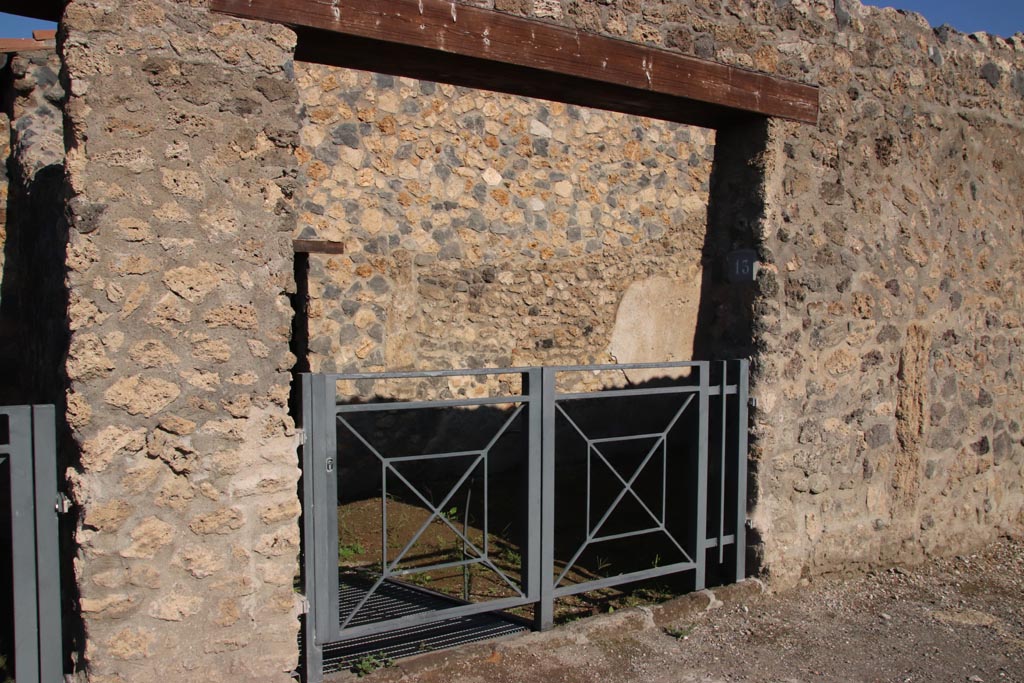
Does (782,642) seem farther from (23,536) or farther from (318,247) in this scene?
(318,247)

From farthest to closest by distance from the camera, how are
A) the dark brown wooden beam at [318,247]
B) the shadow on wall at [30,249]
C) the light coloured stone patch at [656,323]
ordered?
the light coloured stone patch at [656,323], the dark brown wooden beam at [318,247], the shadow on wall at [30,249]

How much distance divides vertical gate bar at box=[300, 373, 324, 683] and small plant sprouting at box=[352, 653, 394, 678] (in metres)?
0.17

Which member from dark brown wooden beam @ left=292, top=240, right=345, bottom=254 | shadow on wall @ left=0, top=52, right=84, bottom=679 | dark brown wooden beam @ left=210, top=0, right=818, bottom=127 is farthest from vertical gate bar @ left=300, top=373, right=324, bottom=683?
dark brown wooden beam @ left=292, top=240, right=345, bottom=254

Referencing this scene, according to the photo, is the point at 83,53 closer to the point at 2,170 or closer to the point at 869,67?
the point at 2,170

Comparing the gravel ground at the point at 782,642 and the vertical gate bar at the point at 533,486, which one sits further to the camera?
the vertical gate bar at the point at 533,486

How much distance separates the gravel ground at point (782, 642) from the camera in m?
3.58

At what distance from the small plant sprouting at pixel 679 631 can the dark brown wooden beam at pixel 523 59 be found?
8.59ft

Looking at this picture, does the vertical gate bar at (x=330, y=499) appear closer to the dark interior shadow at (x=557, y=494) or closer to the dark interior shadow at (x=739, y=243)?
the dark interior shadow at (x=557, y=494)

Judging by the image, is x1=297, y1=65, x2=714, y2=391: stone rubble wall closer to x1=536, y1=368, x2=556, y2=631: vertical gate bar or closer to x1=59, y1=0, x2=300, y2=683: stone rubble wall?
x1=536, y1=368, x2=556, y2=631: vertical gate bar

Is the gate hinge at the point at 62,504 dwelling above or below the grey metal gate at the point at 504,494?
above

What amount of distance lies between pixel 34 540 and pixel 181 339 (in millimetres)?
839

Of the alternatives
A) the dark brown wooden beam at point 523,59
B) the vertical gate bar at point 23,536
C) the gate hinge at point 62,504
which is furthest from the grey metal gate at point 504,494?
the dark brown wooden beam at point 523,59

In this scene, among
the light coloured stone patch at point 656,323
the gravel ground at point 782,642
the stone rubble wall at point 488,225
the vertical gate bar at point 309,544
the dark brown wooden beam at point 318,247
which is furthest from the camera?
the light coloured stone patch at point 656,323

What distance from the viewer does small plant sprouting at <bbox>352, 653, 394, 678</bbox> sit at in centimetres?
339
